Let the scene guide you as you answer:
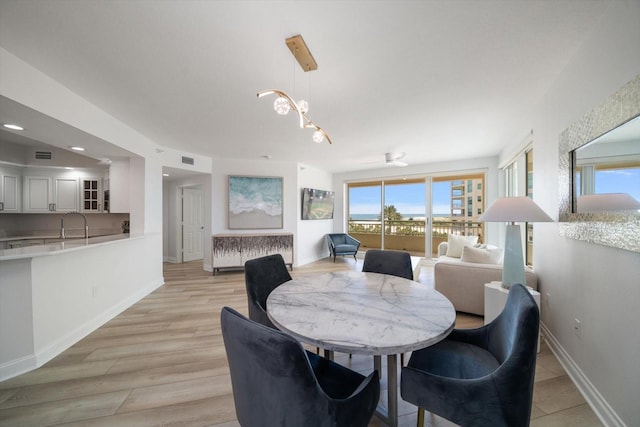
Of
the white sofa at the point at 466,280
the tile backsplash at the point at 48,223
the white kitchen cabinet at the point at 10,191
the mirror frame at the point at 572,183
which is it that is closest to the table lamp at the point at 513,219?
the mirror frame at the point at 572,183

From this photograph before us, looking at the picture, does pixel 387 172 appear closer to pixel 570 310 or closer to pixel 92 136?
pixel 570 310

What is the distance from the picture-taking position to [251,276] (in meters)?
1.77

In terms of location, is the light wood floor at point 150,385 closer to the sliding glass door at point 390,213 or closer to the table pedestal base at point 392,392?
the table pedestal base at point 392,392

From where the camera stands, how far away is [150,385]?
167 cm

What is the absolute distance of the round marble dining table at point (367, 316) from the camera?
3.05 feet

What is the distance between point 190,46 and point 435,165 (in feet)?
17.6

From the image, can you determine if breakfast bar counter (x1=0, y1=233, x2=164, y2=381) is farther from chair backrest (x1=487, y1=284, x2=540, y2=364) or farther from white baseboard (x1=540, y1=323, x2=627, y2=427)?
white baseboard (x1=540, y1=323, x2=627, y2=427)

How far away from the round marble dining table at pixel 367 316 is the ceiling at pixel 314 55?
5.60 feet

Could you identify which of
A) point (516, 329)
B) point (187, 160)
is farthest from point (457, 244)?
point (187, 160)

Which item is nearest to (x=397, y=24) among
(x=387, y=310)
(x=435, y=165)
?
(x=387, y=310)

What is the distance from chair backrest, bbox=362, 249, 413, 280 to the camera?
83.6 inches

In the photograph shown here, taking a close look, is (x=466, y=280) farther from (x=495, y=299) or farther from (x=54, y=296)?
(x=54, y=296)

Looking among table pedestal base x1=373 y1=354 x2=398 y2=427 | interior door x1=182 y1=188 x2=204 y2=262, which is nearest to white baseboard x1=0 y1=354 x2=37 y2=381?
table pedestal base x1=373 y1=354 x2=398 y2=427

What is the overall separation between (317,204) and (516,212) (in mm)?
4453
